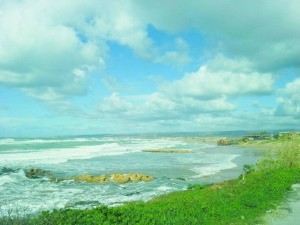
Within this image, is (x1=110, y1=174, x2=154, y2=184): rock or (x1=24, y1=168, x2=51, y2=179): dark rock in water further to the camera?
(x1=24, y1=168, x2=51, y2=179): dark rock in water

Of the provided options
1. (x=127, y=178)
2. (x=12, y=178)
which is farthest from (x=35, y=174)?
(x=127, y=178)

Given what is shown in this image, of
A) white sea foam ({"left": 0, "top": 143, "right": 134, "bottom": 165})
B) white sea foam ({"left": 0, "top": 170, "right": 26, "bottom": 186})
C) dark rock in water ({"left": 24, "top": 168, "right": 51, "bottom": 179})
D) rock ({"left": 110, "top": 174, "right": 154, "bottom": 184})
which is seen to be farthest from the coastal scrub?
white sea foam ({"left": 0, "top": 143, "right": 134, "bottom": 165})

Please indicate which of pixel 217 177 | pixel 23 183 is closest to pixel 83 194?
pixel 23 183

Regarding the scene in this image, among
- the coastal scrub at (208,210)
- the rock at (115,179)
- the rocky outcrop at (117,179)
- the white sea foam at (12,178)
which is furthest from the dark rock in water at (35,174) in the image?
the coastal scrub at (208,210)

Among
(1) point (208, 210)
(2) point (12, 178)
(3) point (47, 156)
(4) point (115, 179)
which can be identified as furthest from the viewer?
(3) point (47, 156)

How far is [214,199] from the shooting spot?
14.9m

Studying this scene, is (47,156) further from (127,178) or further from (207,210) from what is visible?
(207,210)

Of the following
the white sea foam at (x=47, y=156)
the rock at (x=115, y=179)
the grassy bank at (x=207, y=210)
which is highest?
the white sea foam at (x=47, y=156)

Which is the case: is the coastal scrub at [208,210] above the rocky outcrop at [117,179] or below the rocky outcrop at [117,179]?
above

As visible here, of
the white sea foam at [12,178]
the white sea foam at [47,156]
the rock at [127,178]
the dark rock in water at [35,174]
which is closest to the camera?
the rock at [127,178]

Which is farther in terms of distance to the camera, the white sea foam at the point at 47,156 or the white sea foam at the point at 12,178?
the white sea foam at the point at 47,156

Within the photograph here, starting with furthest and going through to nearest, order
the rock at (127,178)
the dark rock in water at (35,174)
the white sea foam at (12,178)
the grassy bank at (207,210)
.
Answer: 1. the dark rock in water at (35,174)
2. the white sea foam at (12,178)
3. the rock at (127,178)
4. the grassy bank at (207,210)

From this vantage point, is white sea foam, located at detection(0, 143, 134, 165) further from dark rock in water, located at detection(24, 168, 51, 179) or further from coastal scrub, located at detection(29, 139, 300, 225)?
coastal scrub, located at detection(29, 139, 300, 225)

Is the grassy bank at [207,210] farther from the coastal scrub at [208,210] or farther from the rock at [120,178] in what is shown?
the rock at [120,178]
